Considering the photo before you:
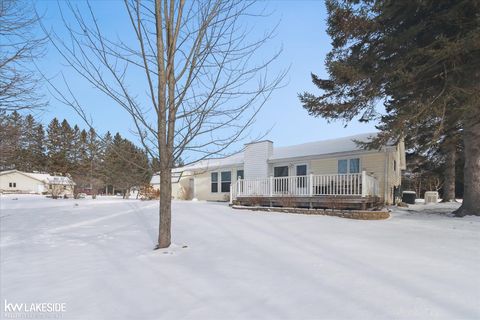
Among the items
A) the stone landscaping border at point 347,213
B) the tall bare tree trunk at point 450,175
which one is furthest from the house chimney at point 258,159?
the tall bare tree trunk at point 450,175

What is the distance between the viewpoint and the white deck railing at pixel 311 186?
10.7m

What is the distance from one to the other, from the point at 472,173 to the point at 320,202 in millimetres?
5193

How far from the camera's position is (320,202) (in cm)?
1098

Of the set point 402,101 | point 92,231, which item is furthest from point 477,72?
point 92,231

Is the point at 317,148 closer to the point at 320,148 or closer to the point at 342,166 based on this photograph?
the point at 320,148

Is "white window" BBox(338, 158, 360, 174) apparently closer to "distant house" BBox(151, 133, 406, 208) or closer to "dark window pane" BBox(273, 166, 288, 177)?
"distant house" BBox(151, 133, 406, 208)

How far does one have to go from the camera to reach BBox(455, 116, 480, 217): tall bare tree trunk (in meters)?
9.95

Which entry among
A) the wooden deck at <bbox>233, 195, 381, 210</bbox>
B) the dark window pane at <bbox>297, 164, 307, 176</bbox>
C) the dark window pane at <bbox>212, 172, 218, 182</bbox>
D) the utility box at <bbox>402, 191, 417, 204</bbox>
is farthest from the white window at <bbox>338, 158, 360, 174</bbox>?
the dark window pane at <bbox>212, 172, 218, 182</bbox>

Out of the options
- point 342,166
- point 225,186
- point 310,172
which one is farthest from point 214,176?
point 310,172

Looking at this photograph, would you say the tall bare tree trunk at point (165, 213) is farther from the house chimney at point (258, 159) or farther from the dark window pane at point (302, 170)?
the house chimney at point (258, 159)

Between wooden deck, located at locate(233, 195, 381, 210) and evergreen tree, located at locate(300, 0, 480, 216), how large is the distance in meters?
2.16

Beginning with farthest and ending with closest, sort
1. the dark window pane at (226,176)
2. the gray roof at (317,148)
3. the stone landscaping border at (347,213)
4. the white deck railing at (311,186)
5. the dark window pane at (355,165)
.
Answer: the dark window pane at (226,176) → the gray roof at (317,148) → the dark window pane at (355,165) → the white deck railing at (311,186) → the stone landscaping border at (347,213)

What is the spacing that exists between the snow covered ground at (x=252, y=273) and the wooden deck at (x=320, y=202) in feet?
8.52

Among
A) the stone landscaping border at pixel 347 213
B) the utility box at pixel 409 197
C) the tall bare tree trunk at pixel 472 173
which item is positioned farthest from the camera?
the utility box at pixel 409 197
